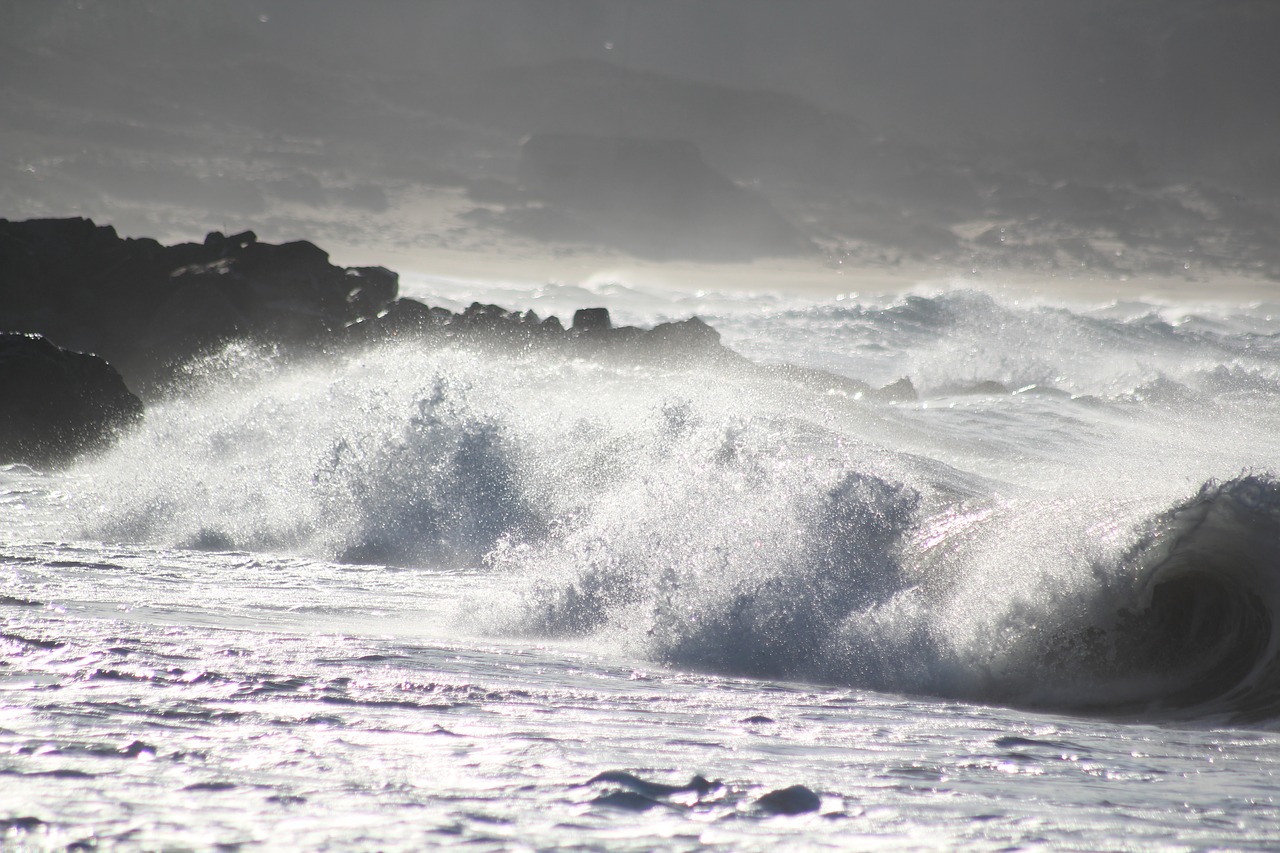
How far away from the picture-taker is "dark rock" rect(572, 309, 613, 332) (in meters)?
26.2

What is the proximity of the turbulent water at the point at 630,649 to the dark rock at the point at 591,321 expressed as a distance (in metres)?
13.4

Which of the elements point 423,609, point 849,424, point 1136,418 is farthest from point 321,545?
point 1136,418

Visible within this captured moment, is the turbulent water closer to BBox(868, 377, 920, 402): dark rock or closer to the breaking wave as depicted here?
the breaking wave

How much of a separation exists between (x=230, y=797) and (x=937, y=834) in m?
1.93

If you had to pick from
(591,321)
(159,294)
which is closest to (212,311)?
(159,294)

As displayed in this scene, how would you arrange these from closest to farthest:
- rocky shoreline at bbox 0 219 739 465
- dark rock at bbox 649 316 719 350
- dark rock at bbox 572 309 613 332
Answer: dark rock at bbox 649 316 719 350
rocky shoreline at bbox 0 219 739 465
dark rock at bbox 572 309 613 332

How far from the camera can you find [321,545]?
10039mm

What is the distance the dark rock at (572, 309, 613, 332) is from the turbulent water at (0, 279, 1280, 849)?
43.9 ft

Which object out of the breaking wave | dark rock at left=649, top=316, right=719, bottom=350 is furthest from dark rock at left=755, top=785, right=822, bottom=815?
dark rock at left=649, top=316, right=719, bottom=350

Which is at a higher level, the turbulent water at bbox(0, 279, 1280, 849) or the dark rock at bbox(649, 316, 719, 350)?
the dark rock at bbox(649, 316, 719, 350)

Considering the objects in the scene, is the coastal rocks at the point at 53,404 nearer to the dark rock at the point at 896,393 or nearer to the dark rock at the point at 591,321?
the dark rock at the point at 591,321

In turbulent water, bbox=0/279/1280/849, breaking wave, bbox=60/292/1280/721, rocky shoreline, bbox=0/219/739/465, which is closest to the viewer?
turbulent water, bbox=0/279/1280/849

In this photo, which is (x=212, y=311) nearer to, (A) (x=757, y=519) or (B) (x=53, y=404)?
(B) (x=53, y=404)

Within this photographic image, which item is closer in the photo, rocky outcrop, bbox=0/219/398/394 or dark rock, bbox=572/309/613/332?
rocky outcrop, bbox=0/219/398/394
